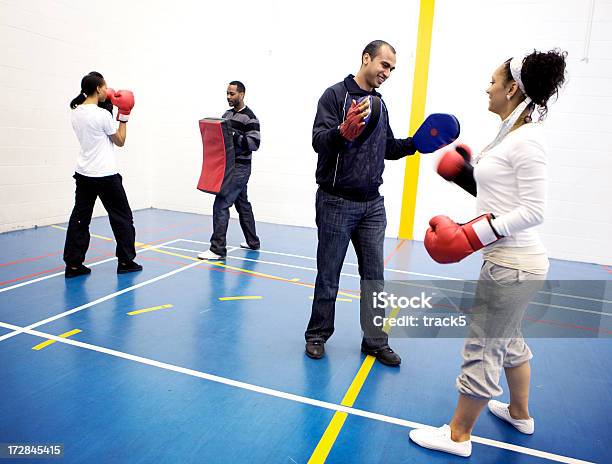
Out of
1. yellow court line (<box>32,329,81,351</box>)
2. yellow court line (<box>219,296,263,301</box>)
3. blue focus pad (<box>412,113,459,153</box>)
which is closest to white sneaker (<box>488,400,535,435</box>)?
blue focus pad (<box>412,113,459,153</box>)

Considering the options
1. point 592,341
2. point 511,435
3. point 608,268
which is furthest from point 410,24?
point 511,435

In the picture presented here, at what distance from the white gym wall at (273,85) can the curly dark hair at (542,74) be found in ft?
14.4

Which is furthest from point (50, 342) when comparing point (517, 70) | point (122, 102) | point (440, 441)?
point (517, 70)

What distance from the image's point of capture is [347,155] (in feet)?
8.04

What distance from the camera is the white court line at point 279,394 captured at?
1.96 metres

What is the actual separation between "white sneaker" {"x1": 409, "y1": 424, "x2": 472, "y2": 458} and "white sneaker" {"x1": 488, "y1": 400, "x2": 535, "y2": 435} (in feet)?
1.03

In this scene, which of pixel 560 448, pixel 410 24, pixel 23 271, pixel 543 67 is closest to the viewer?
pixel 543 67

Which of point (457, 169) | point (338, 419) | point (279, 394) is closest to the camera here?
point (457, 169)

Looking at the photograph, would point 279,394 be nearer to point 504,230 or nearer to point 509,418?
point 509,418

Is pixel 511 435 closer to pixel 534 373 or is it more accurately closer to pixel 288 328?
pixel 534 373

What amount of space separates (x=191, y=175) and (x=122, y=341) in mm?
4900

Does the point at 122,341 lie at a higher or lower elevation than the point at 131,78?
lower

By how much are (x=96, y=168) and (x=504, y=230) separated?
3.24m

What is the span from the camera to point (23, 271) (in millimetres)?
3947
